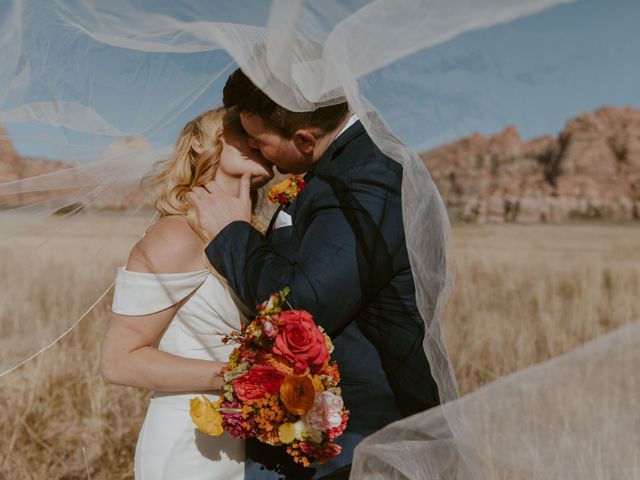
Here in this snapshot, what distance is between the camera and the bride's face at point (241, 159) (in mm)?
2807

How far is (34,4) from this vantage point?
101 inches

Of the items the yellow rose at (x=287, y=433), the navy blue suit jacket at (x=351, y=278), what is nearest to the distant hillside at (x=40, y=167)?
the navy blue suit jacket at (x=351, y=278)

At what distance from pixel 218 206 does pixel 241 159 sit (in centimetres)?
30

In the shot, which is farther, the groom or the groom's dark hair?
the groom's dark hair

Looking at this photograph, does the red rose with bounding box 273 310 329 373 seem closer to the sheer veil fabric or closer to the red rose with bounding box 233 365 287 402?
the red rose with bounding box 233 365 287 402

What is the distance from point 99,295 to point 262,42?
1.56m

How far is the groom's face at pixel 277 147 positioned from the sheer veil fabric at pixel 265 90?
0.30 m

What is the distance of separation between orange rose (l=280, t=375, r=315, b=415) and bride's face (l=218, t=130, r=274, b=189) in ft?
3.29

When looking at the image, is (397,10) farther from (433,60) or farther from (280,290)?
(280,290)

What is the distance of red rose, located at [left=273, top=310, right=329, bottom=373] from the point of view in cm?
204

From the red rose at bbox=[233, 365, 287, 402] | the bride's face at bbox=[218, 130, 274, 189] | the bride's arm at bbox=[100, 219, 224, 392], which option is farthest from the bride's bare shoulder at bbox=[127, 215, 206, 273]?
the red rose at bbox=[233, 365, 287, 402]

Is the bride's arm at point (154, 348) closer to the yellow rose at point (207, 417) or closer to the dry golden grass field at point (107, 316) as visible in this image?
the yellow rose at point (207, 417)

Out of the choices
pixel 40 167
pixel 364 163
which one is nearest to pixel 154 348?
pixel 40 167

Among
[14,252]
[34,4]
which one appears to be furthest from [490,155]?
[14,252]
